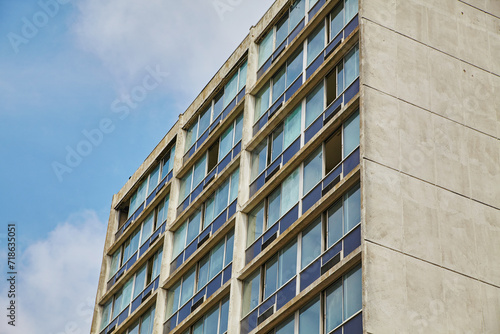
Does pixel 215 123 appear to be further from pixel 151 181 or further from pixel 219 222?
pixel 151 181

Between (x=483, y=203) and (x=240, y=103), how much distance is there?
44.1ft

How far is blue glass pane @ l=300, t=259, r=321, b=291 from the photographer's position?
101ft

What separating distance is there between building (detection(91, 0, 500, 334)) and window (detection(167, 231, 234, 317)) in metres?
0.09

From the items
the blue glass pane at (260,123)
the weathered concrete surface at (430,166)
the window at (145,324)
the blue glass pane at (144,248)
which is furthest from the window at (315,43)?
the blue glass pane at (144,248)

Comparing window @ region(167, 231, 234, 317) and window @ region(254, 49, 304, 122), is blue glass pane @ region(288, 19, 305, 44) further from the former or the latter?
window @ region(167, 231, 234, 317)

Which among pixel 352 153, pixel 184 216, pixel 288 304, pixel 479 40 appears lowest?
pixel 288 304

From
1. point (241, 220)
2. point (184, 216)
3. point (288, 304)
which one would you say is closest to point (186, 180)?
point (184, 216)

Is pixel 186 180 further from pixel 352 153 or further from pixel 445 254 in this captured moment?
pixel 445 254

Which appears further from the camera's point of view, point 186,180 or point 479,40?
point 186,180

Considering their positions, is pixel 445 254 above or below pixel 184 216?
below

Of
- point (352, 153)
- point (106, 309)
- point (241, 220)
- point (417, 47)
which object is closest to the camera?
point (352, 153)

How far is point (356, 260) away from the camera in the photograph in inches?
1122

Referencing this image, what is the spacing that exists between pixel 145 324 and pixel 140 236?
5981 mm

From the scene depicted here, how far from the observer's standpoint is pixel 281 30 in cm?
4044
